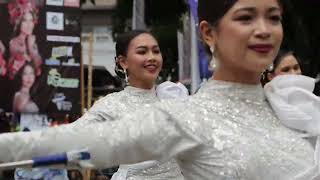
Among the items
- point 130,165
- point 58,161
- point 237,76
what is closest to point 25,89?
point 130,165

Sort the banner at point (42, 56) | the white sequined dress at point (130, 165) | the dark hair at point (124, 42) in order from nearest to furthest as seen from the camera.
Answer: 1. the white sequined dress at point (130, 165)
2. the dark hair at point (124, 42)
3. the banner at point (42, 56)

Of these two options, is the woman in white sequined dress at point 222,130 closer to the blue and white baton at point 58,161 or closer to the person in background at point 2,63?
the blue and white baton at point 58,161

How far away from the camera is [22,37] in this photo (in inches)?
311

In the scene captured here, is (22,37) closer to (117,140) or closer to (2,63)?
(2,63)

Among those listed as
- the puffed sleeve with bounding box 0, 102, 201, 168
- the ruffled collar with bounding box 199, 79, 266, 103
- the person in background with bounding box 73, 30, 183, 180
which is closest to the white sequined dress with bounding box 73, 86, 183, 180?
the person in background with bounding box 73, 30, 183, 180

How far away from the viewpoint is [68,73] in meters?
7.85

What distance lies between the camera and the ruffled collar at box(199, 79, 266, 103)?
71.4 inches

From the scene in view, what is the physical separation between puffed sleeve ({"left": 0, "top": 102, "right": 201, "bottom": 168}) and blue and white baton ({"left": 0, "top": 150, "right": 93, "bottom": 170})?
19mm

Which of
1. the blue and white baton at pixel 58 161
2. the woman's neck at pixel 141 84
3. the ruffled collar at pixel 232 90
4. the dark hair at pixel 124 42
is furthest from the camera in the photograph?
the dark hair at pixel 124 42

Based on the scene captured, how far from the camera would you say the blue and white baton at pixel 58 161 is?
4.80 feet

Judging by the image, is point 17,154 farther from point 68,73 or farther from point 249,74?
point 68,73

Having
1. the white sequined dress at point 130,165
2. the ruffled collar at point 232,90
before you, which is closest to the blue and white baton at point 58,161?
the ruffled collar at point 232,90

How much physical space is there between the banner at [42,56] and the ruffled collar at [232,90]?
6080 millimetres

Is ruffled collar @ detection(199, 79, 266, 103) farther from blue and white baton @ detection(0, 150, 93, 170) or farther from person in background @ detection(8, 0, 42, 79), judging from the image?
person in background @ detection(8, 0, 42, 79)
